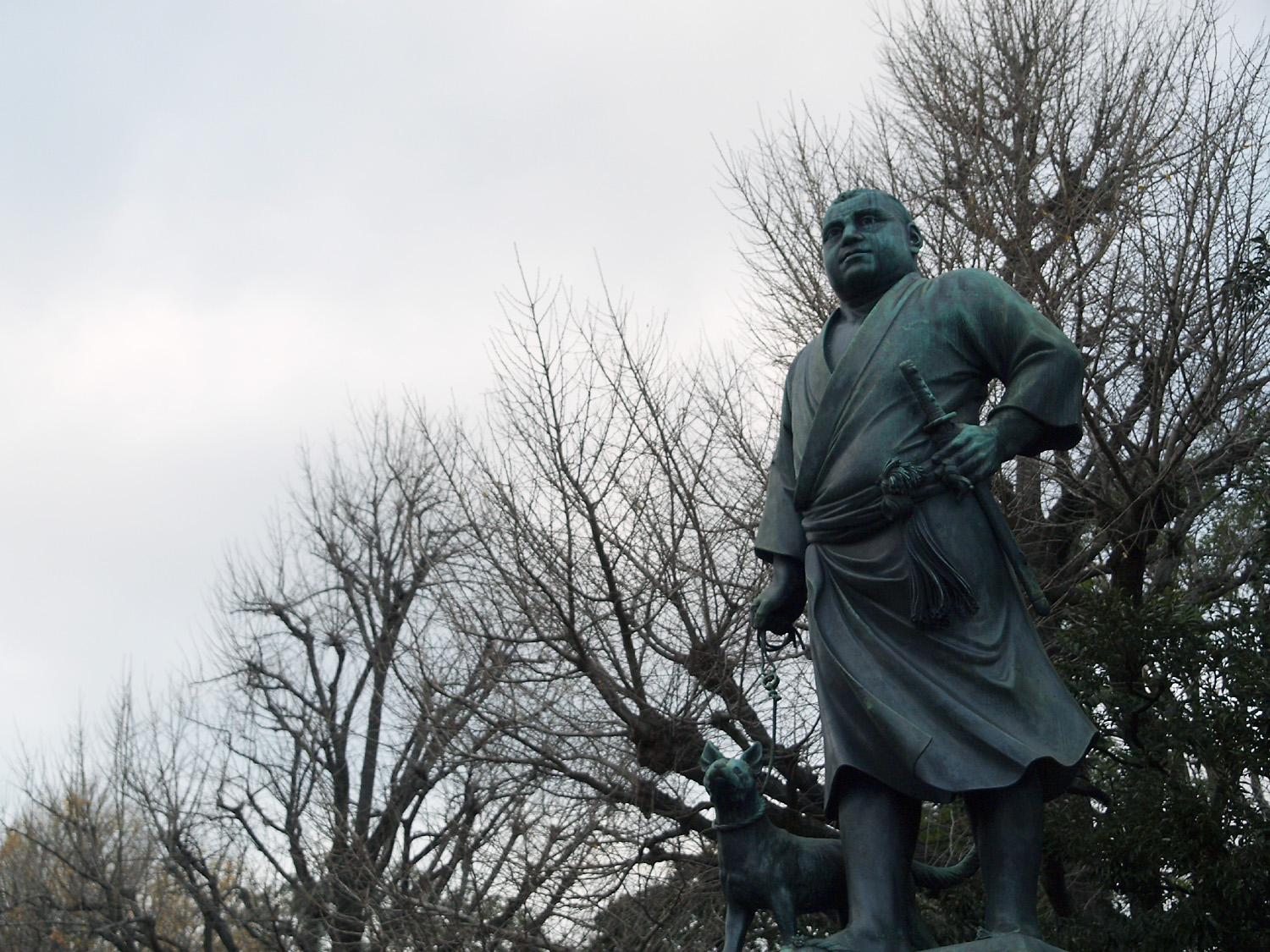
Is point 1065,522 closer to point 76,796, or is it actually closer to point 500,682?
point 500,682

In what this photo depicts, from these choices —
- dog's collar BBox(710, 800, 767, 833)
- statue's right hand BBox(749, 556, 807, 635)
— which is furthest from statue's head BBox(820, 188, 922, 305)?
dog's collar BBox(710, 800, 767, 833)

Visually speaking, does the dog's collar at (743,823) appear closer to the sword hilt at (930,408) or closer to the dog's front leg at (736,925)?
the dog's front leg at (736,925)

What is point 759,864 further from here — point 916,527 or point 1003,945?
point 916,527

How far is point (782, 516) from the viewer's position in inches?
143

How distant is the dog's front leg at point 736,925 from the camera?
3158 millimetres

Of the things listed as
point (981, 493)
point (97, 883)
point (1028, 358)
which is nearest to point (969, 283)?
point (1028, 358)

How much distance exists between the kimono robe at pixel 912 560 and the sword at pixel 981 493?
0.02 meters

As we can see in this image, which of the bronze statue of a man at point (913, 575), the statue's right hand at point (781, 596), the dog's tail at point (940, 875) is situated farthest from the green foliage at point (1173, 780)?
the bronze statue of a man at point (913, 575)

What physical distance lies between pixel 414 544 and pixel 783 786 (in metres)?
8.94

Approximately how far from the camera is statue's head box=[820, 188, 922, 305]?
12.2 ft

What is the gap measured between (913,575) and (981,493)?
0.93 feet

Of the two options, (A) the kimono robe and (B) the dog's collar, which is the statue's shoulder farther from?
(B) the dog's collar

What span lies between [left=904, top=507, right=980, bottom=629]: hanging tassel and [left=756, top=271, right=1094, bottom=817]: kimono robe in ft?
0.06

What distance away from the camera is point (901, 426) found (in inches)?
134
